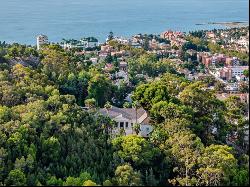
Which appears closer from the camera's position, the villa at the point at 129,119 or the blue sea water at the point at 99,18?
the villa at the point at 129,119

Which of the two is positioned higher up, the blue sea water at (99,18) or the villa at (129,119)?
the blue sea water at (99,18)

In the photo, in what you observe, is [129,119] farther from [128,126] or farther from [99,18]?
[99,18]

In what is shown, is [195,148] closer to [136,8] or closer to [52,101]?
[52,101]

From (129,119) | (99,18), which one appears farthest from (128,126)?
(99,18)

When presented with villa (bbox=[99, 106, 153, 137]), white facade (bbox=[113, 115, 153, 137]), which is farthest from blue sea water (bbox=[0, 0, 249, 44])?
white facade (bbox=[113, 115, 153, 137])

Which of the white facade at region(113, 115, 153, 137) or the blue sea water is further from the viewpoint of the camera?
the blue sea water

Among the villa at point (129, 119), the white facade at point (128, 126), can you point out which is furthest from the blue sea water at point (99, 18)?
the white facade at point (128, 126)

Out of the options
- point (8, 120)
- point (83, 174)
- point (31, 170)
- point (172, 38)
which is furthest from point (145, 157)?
point (172, 38)

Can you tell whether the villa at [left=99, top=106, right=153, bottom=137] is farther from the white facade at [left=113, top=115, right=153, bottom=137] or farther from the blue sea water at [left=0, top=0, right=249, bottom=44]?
the blue sea water at [left=0, top=0, right=249, bottom=44]

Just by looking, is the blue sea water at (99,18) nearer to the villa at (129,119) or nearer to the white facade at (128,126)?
the villa at (129,119)
